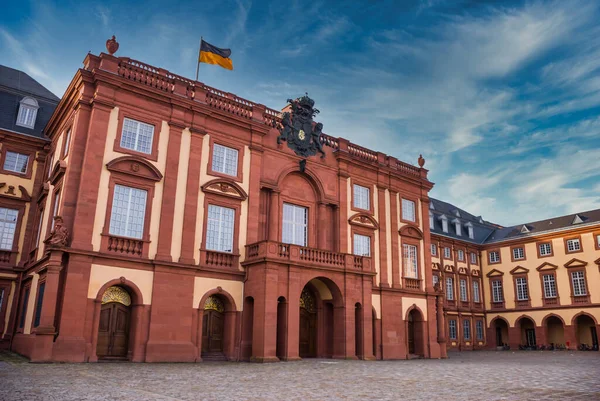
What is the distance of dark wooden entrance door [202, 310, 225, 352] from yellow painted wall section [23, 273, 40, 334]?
25.4 ft

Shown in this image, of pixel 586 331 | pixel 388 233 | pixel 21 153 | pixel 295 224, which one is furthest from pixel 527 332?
pixel 21 153

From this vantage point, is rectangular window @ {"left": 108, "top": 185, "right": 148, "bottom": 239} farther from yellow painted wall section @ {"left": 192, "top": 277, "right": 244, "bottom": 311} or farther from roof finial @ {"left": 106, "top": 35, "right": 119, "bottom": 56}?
roof finial @ {"left": 106, "top": 35, "right": 119, "bottom": 56}

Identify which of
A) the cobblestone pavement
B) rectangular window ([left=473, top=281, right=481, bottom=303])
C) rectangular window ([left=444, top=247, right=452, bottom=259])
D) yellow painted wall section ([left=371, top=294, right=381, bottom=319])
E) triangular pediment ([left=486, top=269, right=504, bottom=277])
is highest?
rectangular window ([left=444, top=247, right=452, bottom=259])

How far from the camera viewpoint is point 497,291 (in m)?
55.3

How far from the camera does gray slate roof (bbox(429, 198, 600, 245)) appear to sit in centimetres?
5094

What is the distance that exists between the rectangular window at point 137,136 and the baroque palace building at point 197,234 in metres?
0.07

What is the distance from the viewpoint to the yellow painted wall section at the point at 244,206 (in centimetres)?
2655

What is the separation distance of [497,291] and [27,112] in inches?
1885

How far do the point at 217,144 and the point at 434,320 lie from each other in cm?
1928

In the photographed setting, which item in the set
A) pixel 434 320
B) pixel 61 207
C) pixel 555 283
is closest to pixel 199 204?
pixel 61 207

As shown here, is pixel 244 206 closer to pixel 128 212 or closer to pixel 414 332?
pixel 128 212

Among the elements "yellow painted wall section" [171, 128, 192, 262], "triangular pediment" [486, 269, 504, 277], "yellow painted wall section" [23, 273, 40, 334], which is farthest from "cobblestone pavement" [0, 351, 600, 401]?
"triangular pediment" [486, 269, 504, 277]

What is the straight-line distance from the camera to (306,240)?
99.1ft

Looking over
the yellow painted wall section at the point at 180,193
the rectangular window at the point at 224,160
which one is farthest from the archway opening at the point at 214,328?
the rectangular window at the point at 224,160
